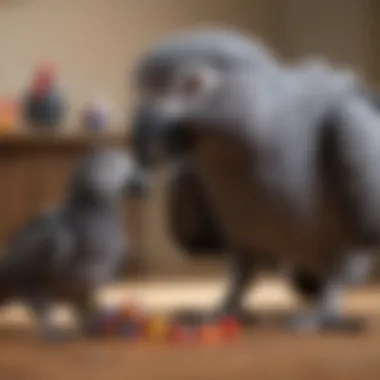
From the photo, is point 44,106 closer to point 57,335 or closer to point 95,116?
point 95,116

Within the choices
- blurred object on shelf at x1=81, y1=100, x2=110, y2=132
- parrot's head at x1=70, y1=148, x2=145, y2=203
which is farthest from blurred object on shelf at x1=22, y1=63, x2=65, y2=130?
parrot's head at x1=70, y1=148, x2=145, y2=203

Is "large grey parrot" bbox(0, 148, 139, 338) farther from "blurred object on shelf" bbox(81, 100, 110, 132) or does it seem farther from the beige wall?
the beige wall

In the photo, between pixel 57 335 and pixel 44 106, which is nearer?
pixel 57 335

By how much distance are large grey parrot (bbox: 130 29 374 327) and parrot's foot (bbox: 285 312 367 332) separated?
42 mm

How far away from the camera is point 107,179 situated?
20.0 inches

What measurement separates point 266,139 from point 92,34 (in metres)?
0.99

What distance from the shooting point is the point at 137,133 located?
19.2 inches

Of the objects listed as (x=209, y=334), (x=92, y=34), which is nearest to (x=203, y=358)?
(x=209, y=334)

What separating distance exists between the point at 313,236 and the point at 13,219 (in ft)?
2.39

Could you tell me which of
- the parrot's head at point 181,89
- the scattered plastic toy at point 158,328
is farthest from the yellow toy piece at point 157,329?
the parrot's head at point 181,89

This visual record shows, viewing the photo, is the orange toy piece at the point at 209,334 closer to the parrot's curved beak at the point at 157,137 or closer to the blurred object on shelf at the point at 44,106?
the parrot's curved beak at the point at 157,137

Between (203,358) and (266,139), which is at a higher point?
(266,139)

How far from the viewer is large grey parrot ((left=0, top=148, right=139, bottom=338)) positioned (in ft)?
1.63

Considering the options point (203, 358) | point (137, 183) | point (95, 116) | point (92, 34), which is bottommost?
point (203, 358)
